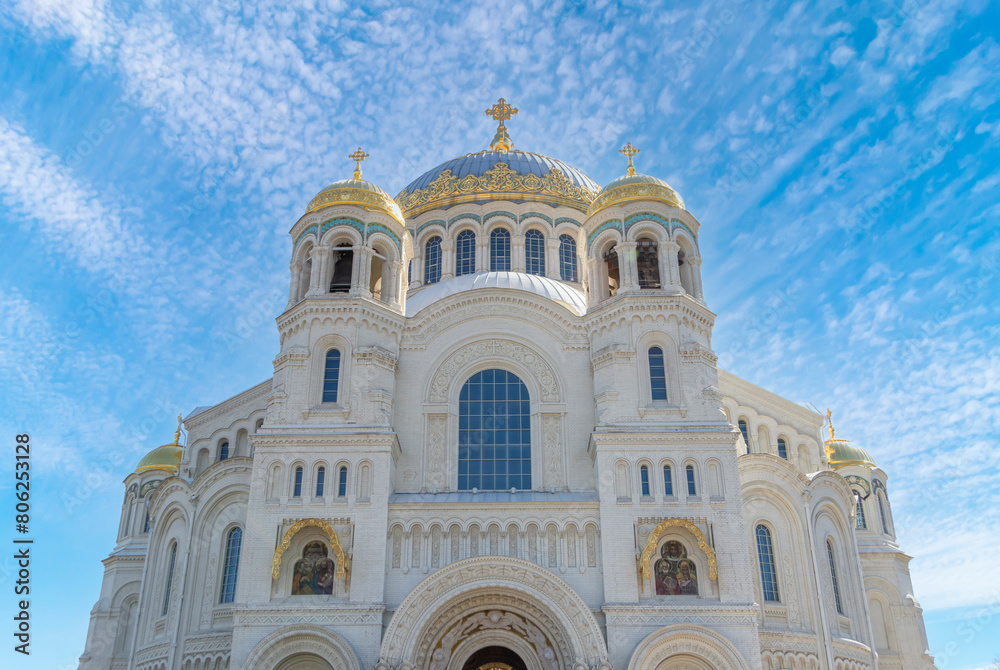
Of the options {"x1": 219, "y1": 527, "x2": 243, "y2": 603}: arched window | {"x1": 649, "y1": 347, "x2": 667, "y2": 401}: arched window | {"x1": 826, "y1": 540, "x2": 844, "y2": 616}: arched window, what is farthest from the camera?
{"x1": 826, "y1": 540, "x2": 844, "y2": 616}: arched window

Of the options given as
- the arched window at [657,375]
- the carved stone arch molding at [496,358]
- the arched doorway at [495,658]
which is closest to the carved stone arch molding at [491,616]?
the arched doorway at [495,658]

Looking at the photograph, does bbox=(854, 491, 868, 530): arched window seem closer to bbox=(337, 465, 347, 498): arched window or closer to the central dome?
the central dome

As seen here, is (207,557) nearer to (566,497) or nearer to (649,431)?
(566,497)

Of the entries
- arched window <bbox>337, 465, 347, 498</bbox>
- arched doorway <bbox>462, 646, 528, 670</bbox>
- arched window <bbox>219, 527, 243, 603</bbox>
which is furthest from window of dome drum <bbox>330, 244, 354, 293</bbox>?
arched doorway <bbox>462, 646, 528, 670</bbox>

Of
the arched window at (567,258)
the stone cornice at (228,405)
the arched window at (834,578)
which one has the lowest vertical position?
the arched window at (834,578)

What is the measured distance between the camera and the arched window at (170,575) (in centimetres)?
2755

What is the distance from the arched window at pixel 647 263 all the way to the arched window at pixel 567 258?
6.01 meters

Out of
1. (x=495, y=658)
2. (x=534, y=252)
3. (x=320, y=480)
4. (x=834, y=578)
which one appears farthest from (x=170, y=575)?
(x=834, y=578)

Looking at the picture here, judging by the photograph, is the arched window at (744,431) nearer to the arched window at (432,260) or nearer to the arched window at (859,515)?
the arched window at (859,515)

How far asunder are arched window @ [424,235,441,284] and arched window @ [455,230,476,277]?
76cm

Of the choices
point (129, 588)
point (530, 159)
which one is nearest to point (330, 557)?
point (129, 588)

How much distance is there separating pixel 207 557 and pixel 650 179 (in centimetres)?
1842

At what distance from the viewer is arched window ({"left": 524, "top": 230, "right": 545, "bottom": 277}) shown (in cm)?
3456

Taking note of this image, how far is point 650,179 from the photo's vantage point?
28.6 meters
